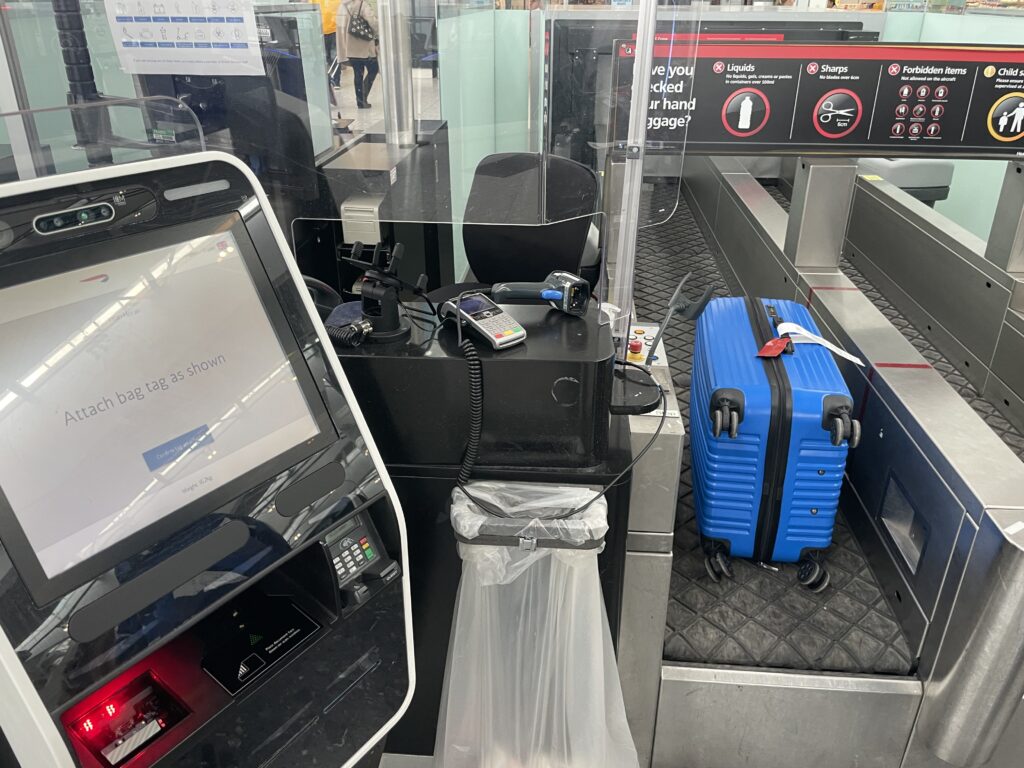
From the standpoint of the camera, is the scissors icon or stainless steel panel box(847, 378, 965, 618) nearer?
stainless steel panel box(847, 378, 965, 618)

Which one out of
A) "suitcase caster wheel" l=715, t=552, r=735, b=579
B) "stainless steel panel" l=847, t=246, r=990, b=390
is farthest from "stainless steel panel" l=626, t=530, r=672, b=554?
"stainless steel panel" l=847, t=246, r=990, b=390

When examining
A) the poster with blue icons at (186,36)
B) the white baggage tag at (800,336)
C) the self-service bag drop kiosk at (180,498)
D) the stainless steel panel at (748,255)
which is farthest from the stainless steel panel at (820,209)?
the self-service bag drop kiosk at (180,498)

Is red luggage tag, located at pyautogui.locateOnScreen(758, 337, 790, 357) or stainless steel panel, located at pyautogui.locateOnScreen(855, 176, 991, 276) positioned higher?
red luggage tag, located at pyautogui.locateOnScreen(758, 337, 790, 357)

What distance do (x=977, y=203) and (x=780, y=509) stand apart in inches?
139

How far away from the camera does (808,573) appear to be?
179 centimetres

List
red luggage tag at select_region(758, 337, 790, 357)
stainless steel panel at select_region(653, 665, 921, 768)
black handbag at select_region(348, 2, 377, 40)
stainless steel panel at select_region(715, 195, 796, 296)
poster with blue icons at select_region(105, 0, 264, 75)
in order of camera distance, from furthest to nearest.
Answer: stainless steel panel at select_region(715, 195, 796, 296) → red luggage tag at select_region(758, 337, 790, 357) → stainless steel panel at select_region(653, 665, 921, 768) → black handbag at select_region(348, 2, 377, 40) → poster with blue icons at select_region(105, 0, 264, 75)

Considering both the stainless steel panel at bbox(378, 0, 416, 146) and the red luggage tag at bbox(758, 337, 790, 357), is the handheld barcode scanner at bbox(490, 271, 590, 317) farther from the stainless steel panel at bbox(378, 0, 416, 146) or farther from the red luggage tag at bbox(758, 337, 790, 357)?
the red luggage tag at bbox(758, 337, 790, 357)

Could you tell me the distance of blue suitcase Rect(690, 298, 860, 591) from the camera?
1632 millimetres

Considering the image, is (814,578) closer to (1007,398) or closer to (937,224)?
(1007,398)

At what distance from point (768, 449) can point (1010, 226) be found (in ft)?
4.42

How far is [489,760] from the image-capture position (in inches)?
54.2

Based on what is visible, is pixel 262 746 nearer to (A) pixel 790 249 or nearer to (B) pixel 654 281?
(A) pixel 790 249

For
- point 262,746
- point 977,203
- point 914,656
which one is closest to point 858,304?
point 914,656

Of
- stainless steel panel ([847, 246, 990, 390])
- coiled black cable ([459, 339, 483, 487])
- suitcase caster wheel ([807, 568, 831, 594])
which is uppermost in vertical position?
coiled black cable ([459, 339, 483, 487])
